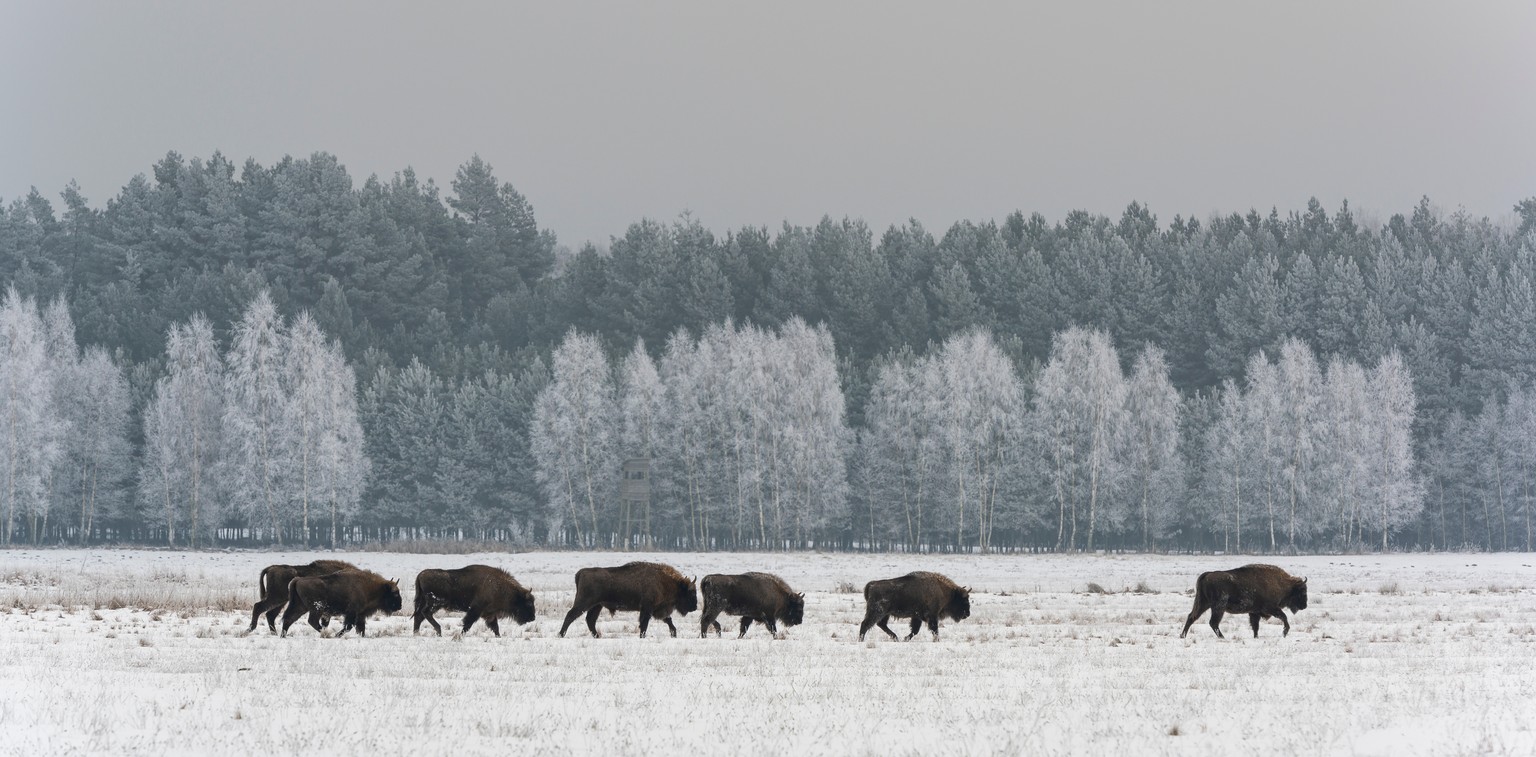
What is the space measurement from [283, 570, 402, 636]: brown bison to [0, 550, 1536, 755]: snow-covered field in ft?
1.91

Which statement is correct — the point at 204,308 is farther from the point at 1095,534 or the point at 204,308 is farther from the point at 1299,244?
the point at 1299,244

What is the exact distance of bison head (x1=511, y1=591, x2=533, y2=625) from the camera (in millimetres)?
26766

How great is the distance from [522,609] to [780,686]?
946cm

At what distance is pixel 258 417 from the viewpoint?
282 ft

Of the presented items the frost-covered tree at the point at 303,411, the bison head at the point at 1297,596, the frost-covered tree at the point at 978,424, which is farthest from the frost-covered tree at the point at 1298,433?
the bison head at the point at 1297,596

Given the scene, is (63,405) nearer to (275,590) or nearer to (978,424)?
→ (978,424)

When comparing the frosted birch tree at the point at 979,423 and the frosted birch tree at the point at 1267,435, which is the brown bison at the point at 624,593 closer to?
the frosted birch tree at the point at 979,423

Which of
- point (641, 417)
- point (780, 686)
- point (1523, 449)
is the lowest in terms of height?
point (780, 686)

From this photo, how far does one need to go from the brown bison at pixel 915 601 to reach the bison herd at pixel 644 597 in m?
0.02

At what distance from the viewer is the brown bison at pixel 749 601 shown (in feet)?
86.2

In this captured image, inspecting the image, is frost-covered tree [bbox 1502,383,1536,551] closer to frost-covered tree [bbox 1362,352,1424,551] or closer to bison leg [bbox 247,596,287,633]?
frost-covered tree [bbox 1362,352,1424,551]

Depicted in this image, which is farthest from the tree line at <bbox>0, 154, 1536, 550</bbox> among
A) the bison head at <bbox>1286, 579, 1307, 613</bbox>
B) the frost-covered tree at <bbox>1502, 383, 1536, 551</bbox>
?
the bison head at <bbox>1286, 579, 1307, 613</bbox>

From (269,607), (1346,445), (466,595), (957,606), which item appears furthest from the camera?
(1346,445)

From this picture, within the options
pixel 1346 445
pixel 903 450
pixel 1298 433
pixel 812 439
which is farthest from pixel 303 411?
pixel 1346 445
